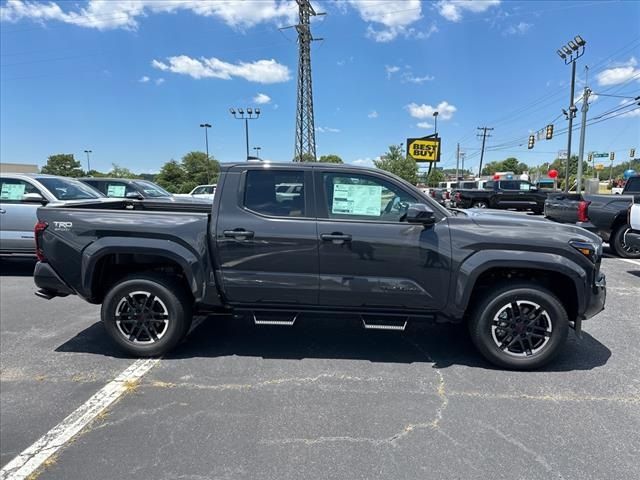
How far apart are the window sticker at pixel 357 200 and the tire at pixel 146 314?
1.77 meters

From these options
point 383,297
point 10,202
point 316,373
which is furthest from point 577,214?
point 10,202

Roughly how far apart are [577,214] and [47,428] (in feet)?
33.7

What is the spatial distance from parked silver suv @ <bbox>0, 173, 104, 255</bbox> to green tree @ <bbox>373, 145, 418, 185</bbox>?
50860mm

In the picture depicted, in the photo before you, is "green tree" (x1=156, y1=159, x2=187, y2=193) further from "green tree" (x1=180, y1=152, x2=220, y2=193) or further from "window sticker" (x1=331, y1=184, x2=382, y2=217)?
"window sticker" (x1=331, y1=184, x2=382, y2=217)

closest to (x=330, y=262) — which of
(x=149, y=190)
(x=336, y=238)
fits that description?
(x=336, y=238)

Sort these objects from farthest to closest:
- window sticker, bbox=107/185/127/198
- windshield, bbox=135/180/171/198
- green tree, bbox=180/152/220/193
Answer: green tree, bbox=180/152/220/193
windshield, bbox=135/180/171/198
window sticker, bbox=107/185/127/198

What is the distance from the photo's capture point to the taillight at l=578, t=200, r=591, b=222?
358 inches

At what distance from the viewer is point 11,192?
7.38 metres

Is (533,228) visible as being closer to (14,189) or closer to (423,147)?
(14,189)

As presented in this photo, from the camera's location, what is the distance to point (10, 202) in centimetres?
732

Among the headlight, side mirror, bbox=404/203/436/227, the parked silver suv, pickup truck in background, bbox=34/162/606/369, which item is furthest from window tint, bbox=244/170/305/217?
the parked silver suv

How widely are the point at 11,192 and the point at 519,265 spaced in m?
A: 8.39

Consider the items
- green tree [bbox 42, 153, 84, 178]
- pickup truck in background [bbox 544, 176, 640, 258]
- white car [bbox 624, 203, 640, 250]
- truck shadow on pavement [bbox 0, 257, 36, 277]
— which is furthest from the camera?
green tree [bbox 42, 153, 84, 178]

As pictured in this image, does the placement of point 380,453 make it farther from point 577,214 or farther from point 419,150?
point 419,150
